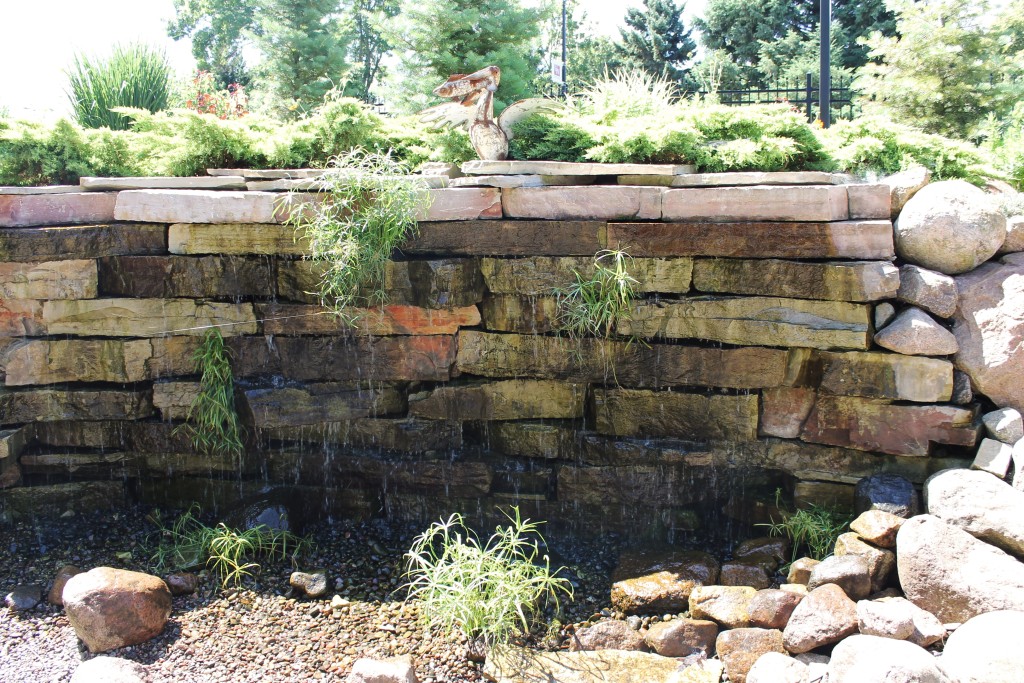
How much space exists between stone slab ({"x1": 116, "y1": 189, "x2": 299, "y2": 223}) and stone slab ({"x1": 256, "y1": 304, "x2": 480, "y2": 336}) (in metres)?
0.52

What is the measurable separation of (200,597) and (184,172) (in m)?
2.64

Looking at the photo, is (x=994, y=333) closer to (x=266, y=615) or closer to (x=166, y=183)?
(x=266, y=615)

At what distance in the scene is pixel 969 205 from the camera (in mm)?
3701

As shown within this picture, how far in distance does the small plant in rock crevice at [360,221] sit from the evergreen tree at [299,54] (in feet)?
22.6

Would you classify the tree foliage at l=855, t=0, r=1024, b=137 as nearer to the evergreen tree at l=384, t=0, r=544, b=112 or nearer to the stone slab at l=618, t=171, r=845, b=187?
the evergreen tree at l=384, t=0, r=544, b=112

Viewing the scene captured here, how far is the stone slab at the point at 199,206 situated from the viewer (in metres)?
3.99

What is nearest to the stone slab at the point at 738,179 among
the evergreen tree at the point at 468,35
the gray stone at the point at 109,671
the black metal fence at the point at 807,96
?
the gray stone at the point at 109,671

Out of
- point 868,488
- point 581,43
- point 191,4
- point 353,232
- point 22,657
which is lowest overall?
point 22,657

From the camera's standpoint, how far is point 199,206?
158 inches

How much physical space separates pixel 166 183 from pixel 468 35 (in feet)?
13.7

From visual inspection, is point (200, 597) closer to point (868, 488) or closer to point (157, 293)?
point (157, 293)

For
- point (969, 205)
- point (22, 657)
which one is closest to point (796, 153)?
point (969, 205)

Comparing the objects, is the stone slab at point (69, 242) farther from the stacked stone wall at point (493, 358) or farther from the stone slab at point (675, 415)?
the stone slab at point (675, 415)

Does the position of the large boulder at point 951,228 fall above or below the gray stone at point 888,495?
above
